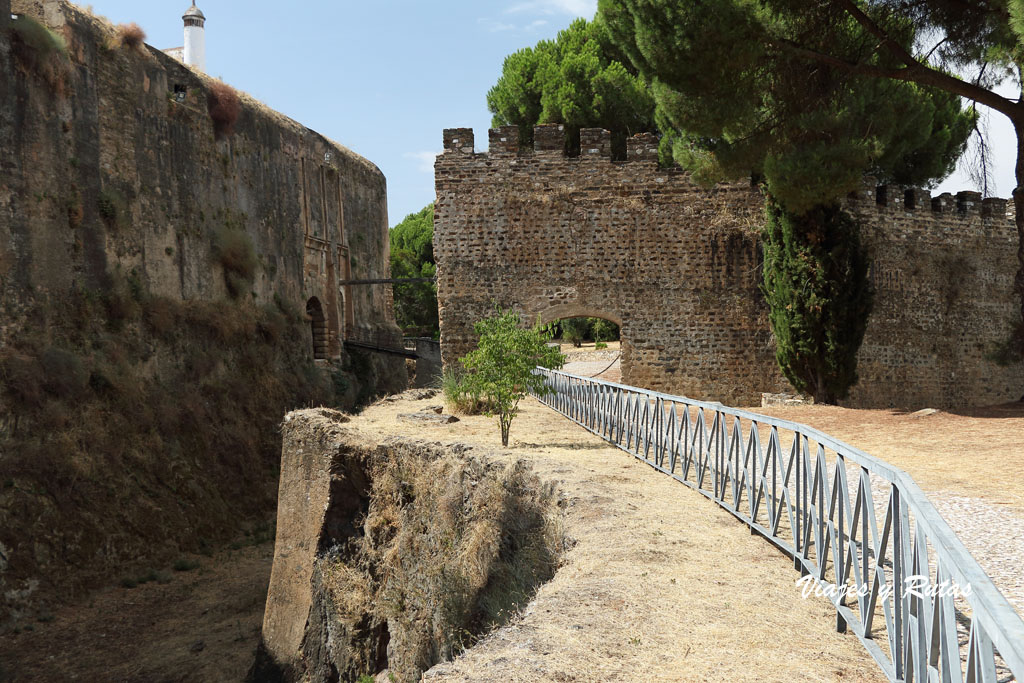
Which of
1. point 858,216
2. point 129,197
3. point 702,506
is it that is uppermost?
point 129,197

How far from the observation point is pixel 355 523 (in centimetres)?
988

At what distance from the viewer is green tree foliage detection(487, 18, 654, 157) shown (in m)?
23.5

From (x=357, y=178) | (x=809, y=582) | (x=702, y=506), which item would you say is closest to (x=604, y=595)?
(x=809, y=582)

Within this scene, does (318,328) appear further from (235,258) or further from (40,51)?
(40,51)

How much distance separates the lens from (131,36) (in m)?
17.7

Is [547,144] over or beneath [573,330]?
over

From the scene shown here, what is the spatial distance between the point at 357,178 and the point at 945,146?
672 inches

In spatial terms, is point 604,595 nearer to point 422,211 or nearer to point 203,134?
point 203,134

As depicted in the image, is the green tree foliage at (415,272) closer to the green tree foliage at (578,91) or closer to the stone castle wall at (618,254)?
the green tree foliage at (578,91)

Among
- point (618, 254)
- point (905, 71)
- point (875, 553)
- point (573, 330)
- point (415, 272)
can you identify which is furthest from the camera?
point (415, 272)

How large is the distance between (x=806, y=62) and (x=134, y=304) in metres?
13.4

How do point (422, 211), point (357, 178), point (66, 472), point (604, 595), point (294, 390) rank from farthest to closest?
point (422, 211) → point (357, 178) → point (294, 390) → point (66, 472) → point (604, 595)

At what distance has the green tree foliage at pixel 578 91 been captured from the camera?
77.0ft

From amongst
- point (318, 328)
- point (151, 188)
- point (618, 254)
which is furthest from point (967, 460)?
point (318, 328)
